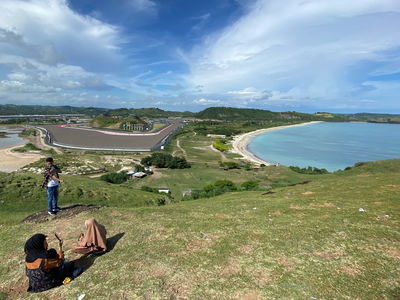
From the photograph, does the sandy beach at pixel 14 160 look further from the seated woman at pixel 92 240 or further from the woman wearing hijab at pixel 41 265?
the woman wearing hijab at pixel 41 265

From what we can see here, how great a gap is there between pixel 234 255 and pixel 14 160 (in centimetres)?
7738

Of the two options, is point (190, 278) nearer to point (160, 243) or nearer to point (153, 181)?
point (160, 243)

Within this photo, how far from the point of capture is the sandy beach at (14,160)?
181ft

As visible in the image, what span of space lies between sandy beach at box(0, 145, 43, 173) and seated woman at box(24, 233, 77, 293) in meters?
59.6

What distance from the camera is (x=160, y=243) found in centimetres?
944

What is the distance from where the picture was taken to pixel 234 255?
8352 millimetres

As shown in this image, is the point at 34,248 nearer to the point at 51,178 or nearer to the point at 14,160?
the point at 51,178

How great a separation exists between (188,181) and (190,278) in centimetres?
4091

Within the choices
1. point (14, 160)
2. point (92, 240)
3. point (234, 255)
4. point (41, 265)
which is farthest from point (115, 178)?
point (234, 255)

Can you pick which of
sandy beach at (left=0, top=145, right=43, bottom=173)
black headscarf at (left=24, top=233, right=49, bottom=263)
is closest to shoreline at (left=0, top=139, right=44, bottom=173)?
sandy beach at (left=0, top=145, right=43, bottom=173)

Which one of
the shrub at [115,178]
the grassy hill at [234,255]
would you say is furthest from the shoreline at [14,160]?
the grassy hill at [234,255]

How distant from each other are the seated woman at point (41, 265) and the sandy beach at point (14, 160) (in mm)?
59567

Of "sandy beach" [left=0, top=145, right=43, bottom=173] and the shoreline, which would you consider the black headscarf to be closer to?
the shoreline

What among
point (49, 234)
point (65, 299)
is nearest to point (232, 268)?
point (65, 299)
